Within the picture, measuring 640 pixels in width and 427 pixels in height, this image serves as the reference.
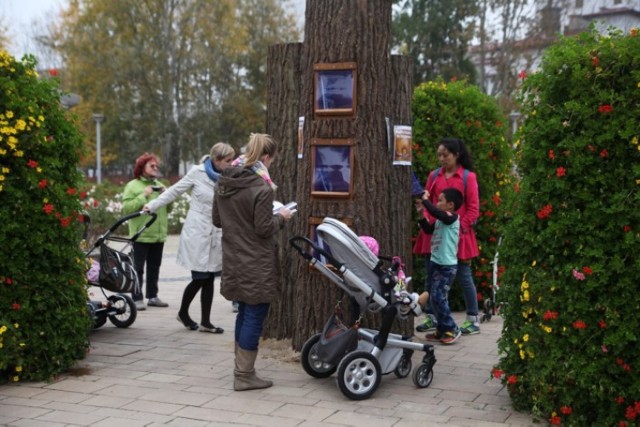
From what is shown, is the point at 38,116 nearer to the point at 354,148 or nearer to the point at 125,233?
the point at 354,148

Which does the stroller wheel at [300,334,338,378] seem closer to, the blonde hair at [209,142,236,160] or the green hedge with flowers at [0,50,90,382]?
the green hedge with flowers at [0,50,90,382]

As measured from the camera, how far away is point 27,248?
5.74m

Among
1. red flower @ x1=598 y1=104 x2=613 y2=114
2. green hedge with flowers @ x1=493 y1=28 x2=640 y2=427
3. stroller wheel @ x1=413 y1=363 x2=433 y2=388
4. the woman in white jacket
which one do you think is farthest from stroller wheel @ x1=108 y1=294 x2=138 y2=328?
red flower @ x1=598 y1=104 x2=613 y2=114

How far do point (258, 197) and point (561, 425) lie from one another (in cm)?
245

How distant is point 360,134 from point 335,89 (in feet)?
1.37

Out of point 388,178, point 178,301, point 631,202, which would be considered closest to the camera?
point 631,202

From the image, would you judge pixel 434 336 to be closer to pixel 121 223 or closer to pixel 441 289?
pixel 441 289

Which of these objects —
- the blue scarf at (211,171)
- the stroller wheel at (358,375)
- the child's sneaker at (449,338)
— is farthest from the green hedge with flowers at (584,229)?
the blue scarf at (211,171)

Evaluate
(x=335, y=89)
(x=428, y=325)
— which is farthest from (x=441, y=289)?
(x=335, y=89)

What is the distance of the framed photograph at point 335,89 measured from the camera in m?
6.26

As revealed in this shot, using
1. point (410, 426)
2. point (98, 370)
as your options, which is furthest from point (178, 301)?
point (410, 426)

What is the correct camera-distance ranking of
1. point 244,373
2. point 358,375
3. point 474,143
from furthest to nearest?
1. point 474,143
2. point 244,373
3. point 358,375

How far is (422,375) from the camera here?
18.7ft

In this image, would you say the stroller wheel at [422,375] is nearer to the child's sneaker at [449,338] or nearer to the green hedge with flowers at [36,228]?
the child's sneaker at [449,338]
